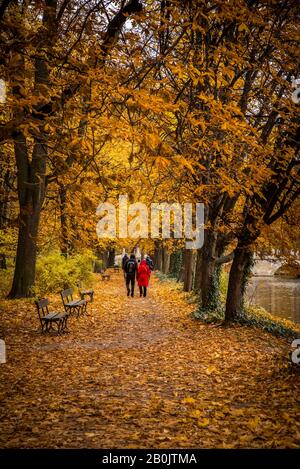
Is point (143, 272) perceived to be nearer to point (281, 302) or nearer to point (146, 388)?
point (146, 388)

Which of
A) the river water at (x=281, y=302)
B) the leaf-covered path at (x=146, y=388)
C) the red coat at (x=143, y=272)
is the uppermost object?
the red coat at (x=143, y=272)

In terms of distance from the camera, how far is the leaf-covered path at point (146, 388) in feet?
14.9

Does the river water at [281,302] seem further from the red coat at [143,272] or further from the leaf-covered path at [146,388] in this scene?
the leaf-covered path at [146,388]

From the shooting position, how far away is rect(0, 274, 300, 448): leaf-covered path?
4.53 metres

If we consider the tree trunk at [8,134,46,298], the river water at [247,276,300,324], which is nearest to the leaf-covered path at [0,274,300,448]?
the tree trunk at [8,134,46,298]

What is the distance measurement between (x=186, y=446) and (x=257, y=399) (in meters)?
1.80

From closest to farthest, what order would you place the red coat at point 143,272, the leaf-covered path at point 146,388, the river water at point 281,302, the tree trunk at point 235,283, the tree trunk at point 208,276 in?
the leaf-covered path at point 146,388 → the tree trunk at point 235,283 → the tree trunk at point 208,276 → the red coat at point 143,272 → the river water at point 281,302

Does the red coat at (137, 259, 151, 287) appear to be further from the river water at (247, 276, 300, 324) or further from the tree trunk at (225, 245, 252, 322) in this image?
the tree trunk at (225, 245, 252, 322)

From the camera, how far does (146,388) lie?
6.46 meters

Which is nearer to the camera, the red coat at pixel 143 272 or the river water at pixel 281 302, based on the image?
the red coat at pixel 143 272

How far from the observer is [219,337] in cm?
1044

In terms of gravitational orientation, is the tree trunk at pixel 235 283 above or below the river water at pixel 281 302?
above

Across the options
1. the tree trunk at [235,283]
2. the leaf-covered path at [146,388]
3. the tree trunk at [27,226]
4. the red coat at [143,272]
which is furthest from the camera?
the red coat at [143,272]

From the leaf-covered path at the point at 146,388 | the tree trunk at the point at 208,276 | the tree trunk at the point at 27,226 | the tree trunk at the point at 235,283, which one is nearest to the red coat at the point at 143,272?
the tree trunk at the point at 208,276
